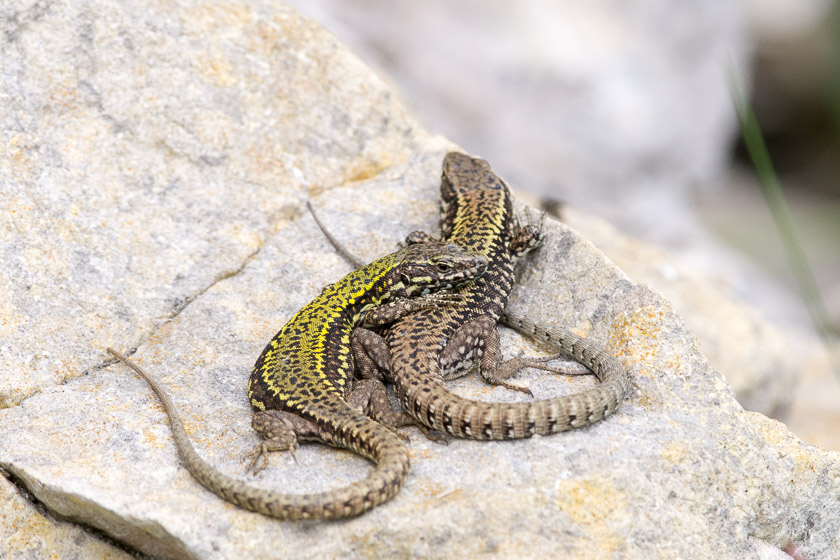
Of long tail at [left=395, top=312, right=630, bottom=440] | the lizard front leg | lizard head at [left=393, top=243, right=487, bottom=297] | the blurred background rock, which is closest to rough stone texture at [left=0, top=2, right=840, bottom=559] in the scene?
long tail at [left=395, top=312, right=630, bottom=440]

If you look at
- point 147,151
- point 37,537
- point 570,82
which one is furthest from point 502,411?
point 570,82

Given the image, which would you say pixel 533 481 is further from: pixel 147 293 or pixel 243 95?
pixel 243 95

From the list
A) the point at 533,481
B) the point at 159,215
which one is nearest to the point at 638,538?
the point at 533,481

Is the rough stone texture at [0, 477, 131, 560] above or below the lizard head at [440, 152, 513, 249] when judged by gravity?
below

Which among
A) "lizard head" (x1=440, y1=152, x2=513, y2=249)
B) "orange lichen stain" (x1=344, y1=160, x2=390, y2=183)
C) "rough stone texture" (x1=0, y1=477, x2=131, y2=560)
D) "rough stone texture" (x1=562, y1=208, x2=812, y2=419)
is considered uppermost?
"rough stone texture" (x1=562, y1=208, x2=812, y2=419)

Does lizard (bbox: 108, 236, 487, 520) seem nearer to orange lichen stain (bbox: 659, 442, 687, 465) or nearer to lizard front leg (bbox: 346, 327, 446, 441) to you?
lizard front leg (bbox: 346, 327, 446, 441)

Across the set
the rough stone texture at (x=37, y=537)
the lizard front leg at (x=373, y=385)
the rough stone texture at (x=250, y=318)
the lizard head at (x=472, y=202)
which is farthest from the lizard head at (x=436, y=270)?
the rough stone texture at (x=37, y=537)

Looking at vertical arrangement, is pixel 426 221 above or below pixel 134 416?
above
